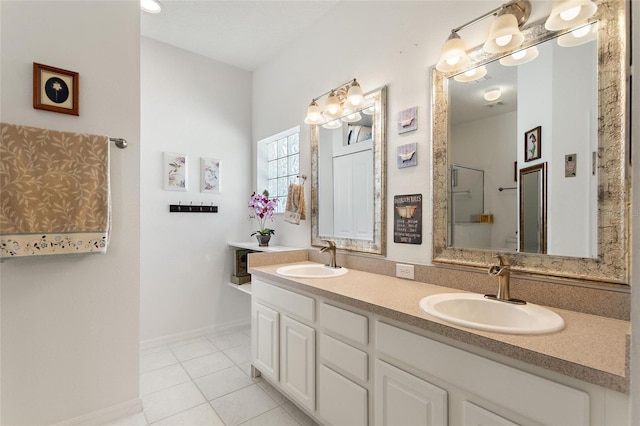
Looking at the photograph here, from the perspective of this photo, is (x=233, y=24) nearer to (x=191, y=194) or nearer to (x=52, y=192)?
(x=191, y=194)

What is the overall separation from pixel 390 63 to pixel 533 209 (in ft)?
4.15

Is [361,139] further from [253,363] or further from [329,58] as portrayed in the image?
[253,363]

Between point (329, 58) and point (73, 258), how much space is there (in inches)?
88.8

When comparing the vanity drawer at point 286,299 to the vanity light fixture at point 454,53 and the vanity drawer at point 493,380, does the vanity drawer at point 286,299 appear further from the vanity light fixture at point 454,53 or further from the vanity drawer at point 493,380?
the vanity light fixture at point 454,53

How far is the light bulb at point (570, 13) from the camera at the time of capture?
1.21 metres

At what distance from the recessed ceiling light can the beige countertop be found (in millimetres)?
2523

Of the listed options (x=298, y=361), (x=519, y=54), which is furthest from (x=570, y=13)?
(x=298, y=361)

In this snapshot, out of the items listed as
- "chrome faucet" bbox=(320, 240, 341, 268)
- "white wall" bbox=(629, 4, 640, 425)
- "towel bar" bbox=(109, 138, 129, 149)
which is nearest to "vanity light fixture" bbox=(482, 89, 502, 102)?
"white wall" bbox=(629, 4, 640, 425)

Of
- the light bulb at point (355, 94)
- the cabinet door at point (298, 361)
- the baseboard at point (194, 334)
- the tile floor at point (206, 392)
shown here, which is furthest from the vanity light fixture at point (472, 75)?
the baseboard at point (194, 334)

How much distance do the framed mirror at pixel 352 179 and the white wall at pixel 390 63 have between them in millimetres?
75

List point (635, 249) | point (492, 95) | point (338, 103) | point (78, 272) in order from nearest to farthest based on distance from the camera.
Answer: point (635, 249) → point (492, 95) → point (78, 272) → point (338, 103)

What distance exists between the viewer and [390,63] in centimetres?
198

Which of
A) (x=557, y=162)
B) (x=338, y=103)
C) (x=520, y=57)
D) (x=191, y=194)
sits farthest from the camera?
(x=191, y=194)

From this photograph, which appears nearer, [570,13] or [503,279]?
[570,13]
